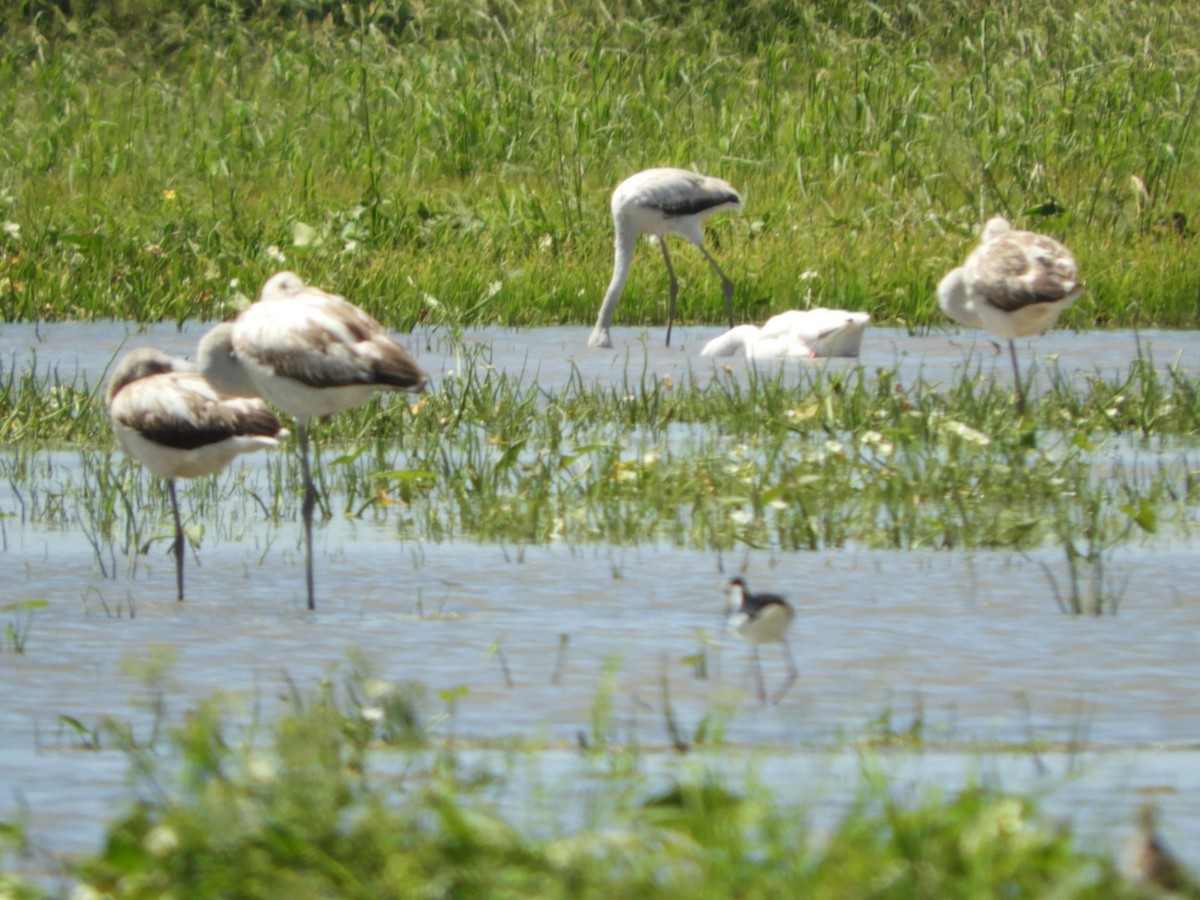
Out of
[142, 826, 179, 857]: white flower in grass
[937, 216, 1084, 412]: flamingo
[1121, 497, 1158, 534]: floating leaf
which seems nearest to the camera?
[142, 826, 179, 857]: white flower in grass

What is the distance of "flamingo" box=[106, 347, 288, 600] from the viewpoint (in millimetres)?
6912

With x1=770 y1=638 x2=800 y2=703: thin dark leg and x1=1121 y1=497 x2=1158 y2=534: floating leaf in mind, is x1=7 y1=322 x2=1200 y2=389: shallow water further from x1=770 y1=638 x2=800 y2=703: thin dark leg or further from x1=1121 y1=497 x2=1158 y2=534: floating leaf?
x1=770 y1=638 x2=800 y2=703: thin dark leg

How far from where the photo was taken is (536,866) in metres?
3.02

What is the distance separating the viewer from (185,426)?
689cm

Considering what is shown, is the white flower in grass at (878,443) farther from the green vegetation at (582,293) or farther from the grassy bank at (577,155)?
the grassy bank at (577,155)

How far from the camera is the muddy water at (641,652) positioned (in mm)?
4285

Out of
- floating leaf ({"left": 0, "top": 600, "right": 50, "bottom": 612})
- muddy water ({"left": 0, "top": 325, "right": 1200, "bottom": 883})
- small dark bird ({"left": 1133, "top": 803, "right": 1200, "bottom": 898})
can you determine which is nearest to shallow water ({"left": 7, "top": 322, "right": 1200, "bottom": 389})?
muddy water ({"left": 0, "top": 325, "right": 1200, "bottom": 883})

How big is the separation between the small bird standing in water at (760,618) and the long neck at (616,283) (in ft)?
28.2

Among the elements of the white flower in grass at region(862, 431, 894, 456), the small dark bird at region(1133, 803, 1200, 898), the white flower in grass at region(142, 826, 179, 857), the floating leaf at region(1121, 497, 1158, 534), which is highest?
the white flower in grass at region(862, 431, 894, 456)

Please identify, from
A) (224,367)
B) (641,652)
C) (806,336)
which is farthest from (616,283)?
(641,652)

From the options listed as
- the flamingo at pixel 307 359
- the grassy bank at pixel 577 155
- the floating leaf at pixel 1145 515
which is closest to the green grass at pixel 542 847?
the floating leaf at pixel 1145 515

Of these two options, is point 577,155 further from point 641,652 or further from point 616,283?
point 641,652

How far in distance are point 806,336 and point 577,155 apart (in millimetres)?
4717

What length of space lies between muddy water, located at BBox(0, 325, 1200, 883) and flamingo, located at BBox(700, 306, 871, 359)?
198 inches
